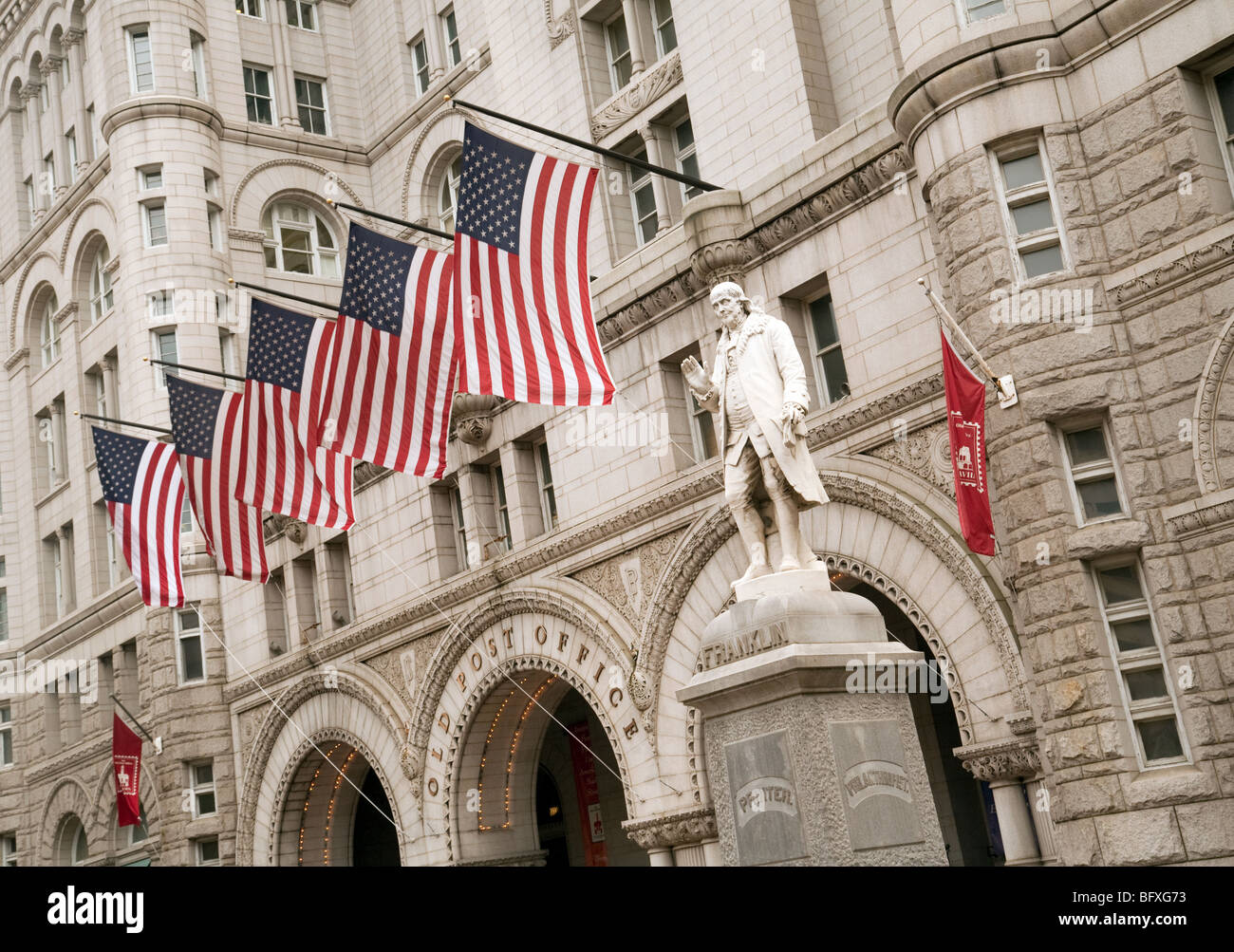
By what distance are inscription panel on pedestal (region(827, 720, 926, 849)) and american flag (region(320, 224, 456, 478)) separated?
1012 cm

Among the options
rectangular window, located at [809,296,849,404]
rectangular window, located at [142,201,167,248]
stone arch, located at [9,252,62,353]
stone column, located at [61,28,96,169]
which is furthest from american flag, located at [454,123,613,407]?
stone arch, located at [9,252,62,353]

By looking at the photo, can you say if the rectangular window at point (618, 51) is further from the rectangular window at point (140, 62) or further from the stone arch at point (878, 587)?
the rectangular window at point (140, 62)

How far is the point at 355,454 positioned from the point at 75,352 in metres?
25.7

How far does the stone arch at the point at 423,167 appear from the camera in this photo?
37.7m

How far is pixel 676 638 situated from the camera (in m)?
21.5

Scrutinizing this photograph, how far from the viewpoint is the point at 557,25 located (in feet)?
94.3

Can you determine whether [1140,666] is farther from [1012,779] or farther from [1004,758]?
[1012,779]

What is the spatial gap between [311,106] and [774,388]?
33322 millimetres

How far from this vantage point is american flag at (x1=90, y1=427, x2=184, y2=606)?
85.1ft

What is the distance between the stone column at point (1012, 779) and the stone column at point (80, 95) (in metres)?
35.4
